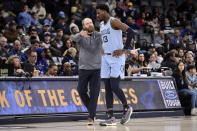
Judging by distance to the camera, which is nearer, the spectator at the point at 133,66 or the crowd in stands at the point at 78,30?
the spectator at the point at 133,66

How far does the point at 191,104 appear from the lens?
1684 centimetres

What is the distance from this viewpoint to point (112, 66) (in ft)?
41.1

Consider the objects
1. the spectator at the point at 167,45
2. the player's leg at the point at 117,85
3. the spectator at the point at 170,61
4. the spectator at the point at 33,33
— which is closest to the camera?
the player's leg at the point at 117,85

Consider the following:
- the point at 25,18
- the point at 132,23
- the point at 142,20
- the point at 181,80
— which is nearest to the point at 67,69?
the point at 181,80

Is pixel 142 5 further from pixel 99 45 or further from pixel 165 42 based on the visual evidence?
pixel 99 45

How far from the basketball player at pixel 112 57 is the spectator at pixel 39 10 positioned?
10.7 meters

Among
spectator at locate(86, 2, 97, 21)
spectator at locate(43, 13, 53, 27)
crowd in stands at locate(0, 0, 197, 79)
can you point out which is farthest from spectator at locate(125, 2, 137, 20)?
spectator at locate(43, 13, 53, 27)

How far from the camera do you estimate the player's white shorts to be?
1251cm

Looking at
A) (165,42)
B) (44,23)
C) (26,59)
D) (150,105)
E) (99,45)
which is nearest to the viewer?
(99,45)

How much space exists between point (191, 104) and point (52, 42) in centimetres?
639

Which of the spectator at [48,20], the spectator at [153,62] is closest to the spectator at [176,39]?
the spectator at [153,62]

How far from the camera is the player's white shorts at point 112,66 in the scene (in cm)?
1251

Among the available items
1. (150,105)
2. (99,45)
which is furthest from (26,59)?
(99,45)

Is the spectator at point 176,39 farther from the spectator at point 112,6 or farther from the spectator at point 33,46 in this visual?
the spectator at point 33,46
